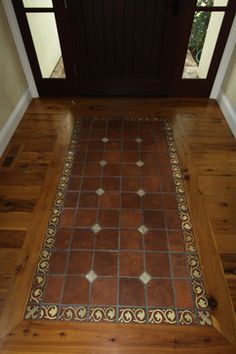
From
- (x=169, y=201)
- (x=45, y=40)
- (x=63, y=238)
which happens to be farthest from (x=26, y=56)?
(x=169, y=201)

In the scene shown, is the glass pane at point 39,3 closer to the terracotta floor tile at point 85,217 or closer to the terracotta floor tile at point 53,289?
the terracotta floor tile at point 85,217

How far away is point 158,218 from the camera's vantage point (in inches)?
69.9

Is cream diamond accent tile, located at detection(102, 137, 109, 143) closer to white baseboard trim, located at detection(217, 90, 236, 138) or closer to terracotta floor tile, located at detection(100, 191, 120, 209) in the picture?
terracotta floor tile, located at detection(100, 191, 120, 209)

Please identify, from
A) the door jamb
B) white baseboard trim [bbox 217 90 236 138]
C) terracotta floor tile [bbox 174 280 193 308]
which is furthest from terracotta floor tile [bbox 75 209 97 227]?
the door jamb

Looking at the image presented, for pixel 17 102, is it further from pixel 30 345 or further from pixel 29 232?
pixel 30 345

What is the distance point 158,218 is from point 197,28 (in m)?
2.00

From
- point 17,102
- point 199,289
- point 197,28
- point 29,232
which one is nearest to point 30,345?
point 29,232

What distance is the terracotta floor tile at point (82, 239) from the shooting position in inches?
64.3

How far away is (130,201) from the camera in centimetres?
189

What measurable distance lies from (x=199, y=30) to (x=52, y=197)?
2.21 m

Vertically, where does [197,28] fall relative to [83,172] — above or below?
above

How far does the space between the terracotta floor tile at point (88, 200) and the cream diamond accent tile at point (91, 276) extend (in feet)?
1.64

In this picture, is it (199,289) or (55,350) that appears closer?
(55,350)

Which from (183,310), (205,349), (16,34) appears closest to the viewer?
(205,349)
